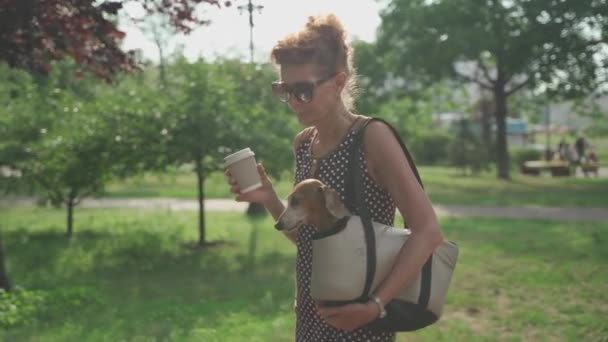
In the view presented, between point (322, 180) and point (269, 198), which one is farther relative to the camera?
point (269, 198)

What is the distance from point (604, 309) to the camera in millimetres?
6652

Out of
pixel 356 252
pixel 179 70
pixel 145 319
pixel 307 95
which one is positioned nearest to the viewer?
pixel 356 252

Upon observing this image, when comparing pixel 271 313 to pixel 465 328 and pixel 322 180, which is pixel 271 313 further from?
pixel 322 180

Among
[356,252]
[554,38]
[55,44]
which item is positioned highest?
[554,38]

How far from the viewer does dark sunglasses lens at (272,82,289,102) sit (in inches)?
85.5

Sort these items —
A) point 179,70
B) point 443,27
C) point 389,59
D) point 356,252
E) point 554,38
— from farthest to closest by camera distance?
1. point 389,59
2. point 443,27
3. point 554,38
4. point 179,70
5. point 356,252

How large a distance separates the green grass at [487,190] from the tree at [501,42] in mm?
2579

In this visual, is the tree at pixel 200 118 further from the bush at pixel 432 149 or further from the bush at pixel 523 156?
the bush at pixel 432 149

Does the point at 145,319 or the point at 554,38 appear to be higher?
the point at 554,38

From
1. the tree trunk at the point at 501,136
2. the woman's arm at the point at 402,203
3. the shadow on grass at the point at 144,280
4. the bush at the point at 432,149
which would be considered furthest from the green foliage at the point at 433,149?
the woman's arm at the point at 402,203

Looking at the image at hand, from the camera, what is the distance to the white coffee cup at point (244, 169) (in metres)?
2.21

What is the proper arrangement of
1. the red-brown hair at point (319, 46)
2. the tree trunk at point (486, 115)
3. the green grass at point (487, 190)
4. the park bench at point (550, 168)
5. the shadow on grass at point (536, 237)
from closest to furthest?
1. the red-brown hair at point (319, 46)
2. the shadow on grass at point (536, 237)
3. the green grass at point (487, 190)
4. the park bench at point (550, 168)
5. the tree trunk at point (486, 115)

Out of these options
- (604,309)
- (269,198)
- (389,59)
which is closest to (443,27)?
(389,59)

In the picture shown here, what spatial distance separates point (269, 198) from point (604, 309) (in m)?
5.30
